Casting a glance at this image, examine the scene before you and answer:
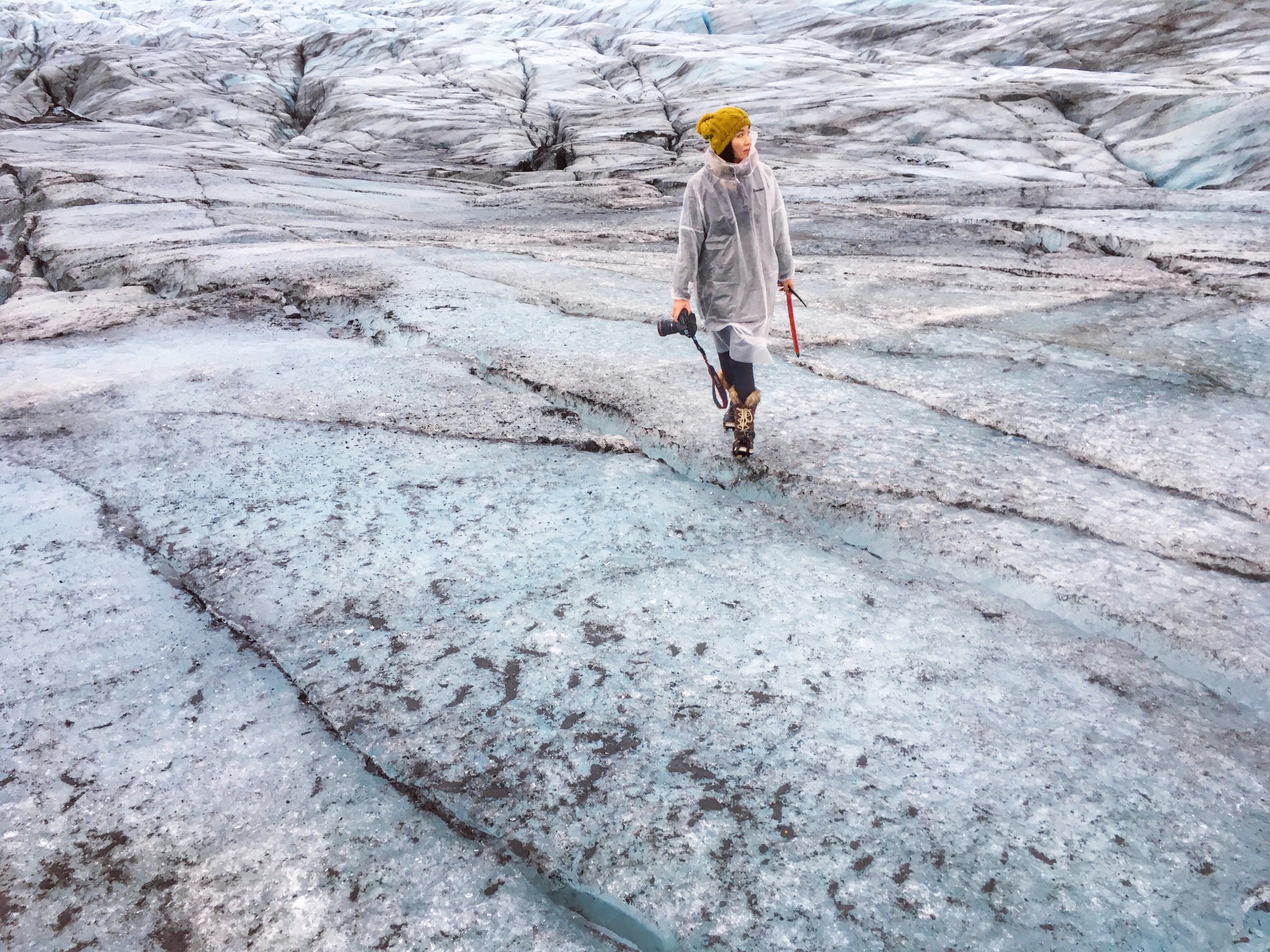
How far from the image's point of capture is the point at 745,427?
3168 mm

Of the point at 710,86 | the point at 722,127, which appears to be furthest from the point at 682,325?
the point at 710,86

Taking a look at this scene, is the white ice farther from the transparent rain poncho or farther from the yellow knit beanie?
the yellow knit beanie

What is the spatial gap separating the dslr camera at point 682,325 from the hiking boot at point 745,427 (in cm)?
37

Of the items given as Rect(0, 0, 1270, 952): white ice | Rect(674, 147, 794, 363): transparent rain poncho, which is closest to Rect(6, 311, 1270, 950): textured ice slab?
Rect(0, 0, 1270, 952): white ice

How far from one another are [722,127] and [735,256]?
1.59 ft

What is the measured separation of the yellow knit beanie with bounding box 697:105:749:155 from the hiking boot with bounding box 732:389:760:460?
3.17 feet

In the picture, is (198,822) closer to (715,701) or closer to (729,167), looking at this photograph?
(715,701)

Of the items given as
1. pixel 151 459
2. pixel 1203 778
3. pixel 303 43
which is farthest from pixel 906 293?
pixel 303 43

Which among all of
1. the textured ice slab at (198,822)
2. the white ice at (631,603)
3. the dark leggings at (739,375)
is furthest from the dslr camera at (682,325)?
the textured ice slab at (198,822)

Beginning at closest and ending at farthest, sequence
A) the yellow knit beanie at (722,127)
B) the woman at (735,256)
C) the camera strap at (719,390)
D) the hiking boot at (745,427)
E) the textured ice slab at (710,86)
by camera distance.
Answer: the yellow knit beanie at (722,127)
the woman at (735,256)
the hiking boot at (745,427)
the camera strap at (719,390)
the textured ice slab at (710,86)

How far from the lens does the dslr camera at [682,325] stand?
119 inches

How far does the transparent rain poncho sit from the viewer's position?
3010mm

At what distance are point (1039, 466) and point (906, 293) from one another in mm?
2701

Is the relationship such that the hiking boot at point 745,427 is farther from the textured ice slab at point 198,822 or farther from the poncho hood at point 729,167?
the textured ice slab at point 198,822
